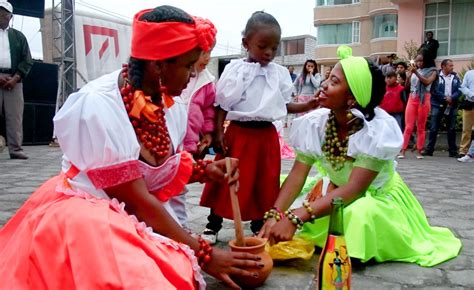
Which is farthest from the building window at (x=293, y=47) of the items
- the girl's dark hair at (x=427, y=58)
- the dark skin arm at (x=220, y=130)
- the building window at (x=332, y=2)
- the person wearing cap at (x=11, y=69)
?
the dark skin arm at (x=220, y=130)

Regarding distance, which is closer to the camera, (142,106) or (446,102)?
(142,106)

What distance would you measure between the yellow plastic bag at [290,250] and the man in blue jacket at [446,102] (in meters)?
7.13

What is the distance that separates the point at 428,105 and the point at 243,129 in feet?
20.9

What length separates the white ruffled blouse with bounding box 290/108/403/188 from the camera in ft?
8.50

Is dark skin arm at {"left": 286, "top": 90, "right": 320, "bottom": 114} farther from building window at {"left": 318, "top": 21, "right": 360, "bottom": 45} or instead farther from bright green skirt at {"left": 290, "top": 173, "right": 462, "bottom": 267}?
building window at {"left": 318, "top": 21, "right": 360, "bottom": 45}

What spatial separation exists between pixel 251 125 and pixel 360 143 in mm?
809

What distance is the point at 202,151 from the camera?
3.11 metres

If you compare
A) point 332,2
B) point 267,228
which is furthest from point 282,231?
point 332,2

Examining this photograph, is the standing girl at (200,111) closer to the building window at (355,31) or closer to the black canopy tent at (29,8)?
the black canopy tent at (29,8)

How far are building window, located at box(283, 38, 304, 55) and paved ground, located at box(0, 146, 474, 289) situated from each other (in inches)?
1408

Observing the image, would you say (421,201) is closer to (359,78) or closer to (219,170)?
(359,78)

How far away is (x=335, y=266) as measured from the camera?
174 cm

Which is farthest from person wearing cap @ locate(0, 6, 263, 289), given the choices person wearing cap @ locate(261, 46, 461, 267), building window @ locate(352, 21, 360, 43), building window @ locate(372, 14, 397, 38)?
building window @ locate(352, 21, 360, 43)

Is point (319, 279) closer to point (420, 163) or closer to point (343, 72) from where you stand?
point (343, 72)
